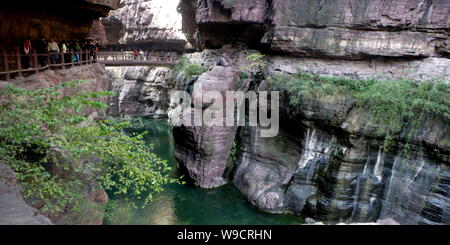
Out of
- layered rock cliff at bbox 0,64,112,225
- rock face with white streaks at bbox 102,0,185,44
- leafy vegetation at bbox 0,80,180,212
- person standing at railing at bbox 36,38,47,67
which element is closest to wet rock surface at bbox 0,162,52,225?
layered rock cliff at bbox 0,64,112,225

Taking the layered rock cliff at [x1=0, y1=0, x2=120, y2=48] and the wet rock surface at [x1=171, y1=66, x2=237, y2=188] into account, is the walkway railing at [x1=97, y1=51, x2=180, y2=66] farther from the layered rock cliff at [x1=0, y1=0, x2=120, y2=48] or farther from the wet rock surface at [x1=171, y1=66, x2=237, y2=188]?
the wet rock surface at [x1=171, y1=66, x2=237, y2=188]

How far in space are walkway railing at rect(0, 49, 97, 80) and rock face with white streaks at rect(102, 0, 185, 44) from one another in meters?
18.8

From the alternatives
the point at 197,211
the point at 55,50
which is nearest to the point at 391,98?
the point at 197,211

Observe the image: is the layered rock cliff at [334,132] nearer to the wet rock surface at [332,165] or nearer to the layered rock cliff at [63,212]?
the wet rock surface at [332,165]


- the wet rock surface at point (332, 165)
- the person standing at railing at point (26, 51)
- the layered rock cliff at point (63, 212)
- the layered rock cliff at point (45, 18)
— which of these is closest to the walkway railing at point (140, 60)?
the layered rock cliff at point (45, 18)

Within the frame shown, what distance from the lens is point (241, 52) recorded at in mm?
18234

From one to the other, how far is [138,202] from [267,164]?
619 cm

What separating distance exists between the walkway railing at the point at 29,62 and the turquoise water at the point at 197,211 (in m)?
3.66

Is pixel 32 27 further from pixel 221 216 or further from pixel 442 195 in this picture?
pixel 442 195

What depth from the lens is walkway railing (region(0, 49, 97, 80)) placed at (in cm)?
825

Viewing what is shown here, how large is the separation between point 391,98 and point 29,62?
12.6 meters

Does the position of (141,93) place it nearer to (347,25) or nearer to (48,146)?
(347,25)

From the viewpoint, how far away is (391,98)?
36.0ft
